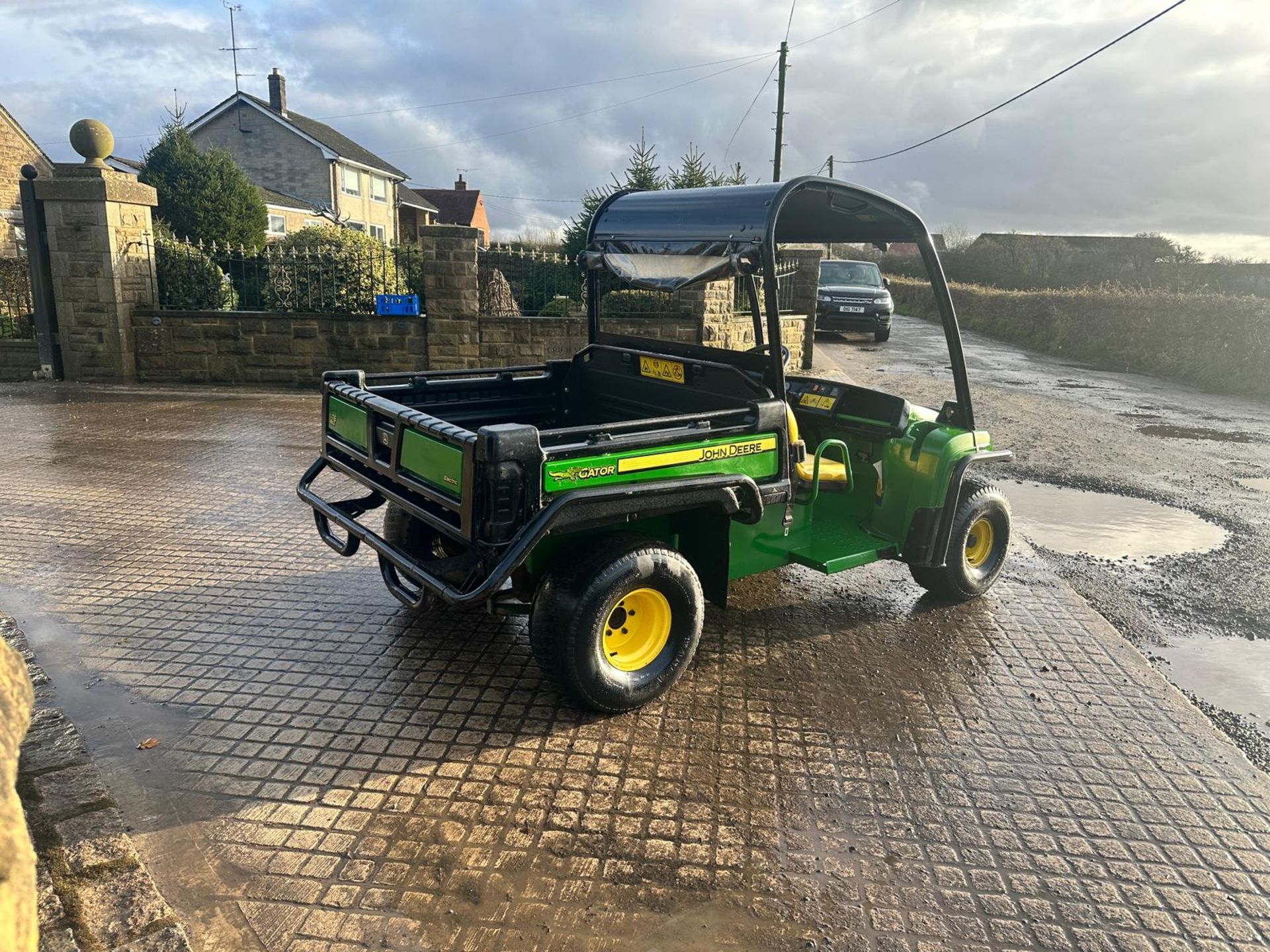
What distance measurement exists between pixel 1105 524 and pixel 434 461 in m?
6.02

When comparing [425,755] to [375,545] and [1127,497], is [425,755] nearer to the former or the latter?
[375,545]

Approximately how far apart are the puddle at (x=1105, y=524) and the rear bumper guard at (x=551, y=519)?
387 cm

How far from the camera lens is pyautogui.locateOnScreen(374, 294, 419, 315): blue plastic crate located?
1251cm

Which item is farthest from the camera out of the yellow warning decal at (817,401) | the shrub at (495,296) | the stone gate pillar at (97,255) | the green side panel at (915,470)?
the shrub at (495,296)

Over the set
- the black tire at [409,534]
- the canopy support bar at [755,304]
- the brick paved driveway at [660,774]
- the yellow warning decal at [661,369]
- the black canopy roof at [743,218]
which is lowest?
the brick paved driveway at [660,774]

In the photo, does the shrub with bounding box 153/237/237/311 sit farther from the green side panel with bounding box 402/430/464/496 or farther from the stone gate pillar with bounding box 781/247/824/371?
the green side panel with bounding box 402/430/464/496

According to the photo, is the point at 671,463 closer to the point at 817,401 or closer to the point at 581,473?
the point at 581,473

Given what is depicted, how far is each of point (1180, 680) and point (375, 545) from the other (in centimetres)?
419

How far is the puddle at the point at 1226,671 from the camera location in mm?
4488

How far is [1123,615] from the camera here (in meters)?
5.52

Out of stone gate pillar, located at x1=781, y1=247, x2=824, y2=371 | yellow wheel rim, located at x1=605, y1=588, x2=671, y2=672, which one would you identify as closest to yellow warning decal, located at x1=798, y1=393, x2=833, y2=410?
yellow wheel rim, located at x1=605, y1=588, x2=671, y2=672

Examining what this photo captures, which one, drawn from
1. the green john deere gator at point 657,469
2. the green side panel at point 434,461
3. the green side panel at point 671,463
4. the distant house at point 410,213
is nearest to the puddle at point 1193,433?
the green john deere gator at point 657,469

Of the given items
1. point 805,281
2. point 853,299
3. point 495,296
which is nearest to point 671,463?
point 495,296

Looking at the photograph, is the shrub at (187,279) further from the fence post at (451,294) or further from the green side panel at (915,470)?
the green side panel at (915,470)
